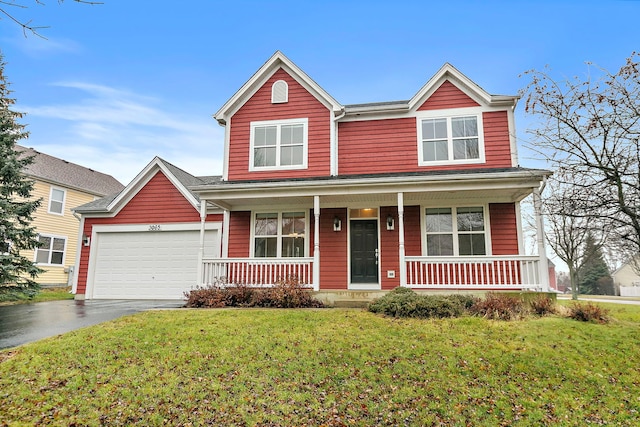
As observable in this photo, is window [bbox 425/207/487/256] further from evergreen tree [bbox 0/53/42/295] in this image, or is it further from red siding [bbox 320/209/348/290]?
evergreen tree [bbox 0/53/42/295]

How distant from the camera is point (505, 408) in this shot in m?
4.68

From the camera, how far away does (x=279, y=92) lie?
504 inches

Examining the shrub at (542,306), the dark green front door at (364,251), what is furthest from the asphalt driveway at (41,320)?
the shrub at (542,306)

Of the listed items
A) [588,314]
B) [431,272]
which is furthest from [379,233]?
[588,314]

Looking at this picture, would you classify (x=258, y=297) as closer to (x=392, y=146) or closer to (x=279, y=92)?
(x=392, y=146)

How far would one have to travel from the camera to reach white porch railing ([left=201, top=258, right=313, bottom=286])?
10.8 metres

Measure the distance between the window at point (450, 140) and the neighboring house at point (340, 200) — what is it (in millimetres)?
35

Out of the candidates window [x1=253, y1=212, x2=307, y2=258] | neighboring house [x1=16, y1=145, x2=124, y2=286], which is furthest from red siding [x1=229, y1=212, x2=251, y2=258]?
neighboring house [x1=16, y1=145, x2=124, y2=286]

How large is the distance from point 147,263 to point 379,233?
28.5 ft

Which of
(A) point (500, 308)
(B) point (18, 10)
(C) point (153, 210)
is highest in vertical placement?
(B) point (18, 10)

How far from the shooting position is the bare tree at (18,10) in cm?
362

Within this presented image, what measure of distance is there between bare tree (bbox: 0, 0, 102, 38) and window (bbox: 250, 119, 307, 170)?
8.72 meters

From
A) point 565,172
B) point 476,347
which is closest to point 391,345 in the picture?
point 476,347

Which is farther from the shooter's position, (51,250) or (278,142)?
(51,250)
